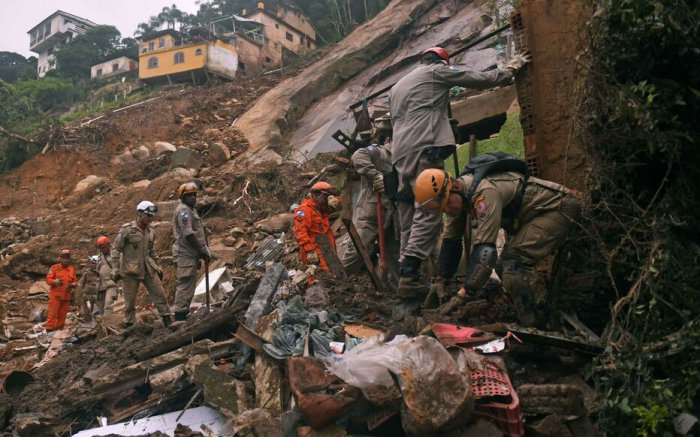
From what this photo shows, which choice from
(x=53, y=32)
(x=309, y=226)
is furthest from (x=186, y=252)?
(x=53, y=32)

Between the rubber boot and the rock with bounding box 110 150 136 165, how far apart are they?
635 inches

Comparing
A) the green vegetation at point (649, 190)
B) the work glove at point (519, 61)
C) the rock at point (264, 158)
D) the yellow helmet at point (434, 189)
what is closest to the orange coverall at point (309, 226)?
the yellow helmet at point (434, 189)

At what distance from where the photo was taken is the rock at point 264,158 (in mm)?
15039

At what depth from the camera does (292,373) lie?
338 cm

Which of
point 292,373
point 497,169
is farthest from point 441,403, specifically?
point 497,169

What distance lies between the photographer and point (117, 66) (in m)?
39.2

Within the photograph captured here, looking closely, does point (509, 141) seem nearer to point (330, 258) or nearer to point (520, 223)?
point (330, 258)

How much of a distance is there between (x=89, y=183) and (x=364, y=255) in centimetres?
1428

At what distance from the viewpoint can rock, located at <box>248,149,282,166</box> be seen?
15039mm

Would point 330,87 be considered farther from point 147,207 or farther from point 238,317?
point 238,317

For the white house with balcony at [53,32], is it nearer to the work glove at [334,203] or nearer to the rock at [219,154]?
the rock at [219,154]

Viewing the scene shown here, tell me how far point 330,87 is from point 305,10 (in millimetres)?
17283

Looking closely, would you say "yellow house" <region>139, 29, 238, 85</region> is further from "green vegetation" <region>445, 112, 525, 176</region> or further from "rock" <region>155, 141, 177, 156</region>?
"green vegetation" <region>445, 112, 525, 176</region>

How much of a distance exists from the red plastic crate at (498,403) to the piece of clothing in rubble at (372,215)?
102 inches
